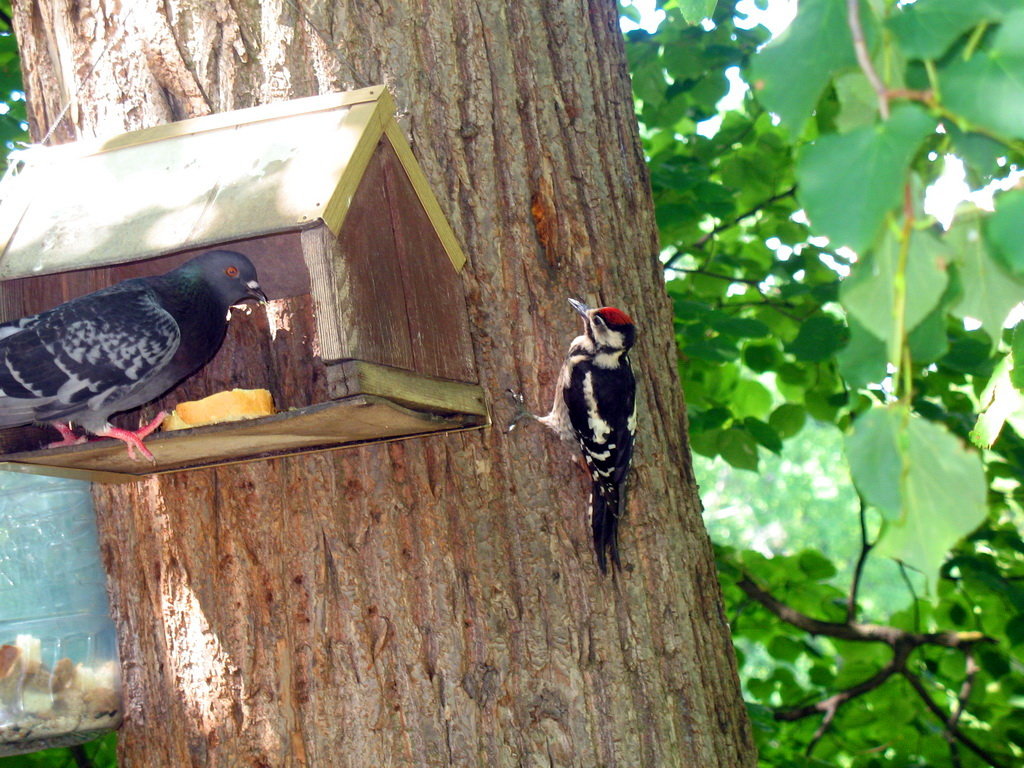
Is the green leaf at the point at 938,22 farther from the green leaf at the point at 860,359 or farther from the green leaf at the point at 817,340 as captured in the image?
the green leaf at the point at 817,340

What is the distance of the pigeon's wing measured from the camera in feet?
6.91

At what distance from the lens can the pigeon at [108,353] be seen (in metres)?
2.11

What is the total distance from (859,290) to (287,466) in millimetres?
1652

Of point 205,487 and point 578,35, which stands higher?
point 578,35

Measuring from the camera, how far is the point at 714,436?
13.4 ft

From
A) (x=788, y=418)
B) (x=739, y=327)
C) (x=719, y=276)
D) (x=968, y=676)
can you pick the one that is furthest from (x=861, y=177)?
(x=968, y=676)

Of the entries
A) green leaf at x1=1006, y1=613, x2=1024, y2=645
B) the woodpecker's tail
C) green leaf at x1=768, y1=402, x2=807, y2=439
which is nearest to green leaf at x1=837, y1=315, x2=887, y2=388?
the woodpecker's tail

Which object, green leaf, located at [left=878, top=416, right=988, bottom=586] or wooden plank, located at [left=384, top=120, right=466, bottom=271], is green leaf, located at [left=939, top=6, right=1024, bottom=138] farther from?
wooden plank, located at [left=384, top=120, right=466, bottom=271]

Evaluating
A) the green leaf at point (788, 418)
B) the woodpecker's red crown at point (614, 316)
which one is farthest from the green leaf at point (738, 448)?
the woodpecker's red crown at point (614, 316)

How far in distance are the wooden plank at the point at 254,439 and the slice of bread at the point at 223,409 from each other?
0.07 meters

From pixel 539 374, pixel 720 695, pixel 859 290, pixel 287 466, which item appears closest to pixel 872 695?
pixel 720 695

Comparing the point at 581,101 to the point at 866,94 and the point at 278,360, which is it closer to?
the point at 278,360

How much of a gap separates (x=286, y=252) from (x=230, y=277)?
0.58ft

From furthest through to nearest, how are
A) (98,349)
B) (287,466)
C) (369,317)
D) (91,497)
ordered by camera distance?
(91,497) < (287,466) < (98,349) < (369,317)
